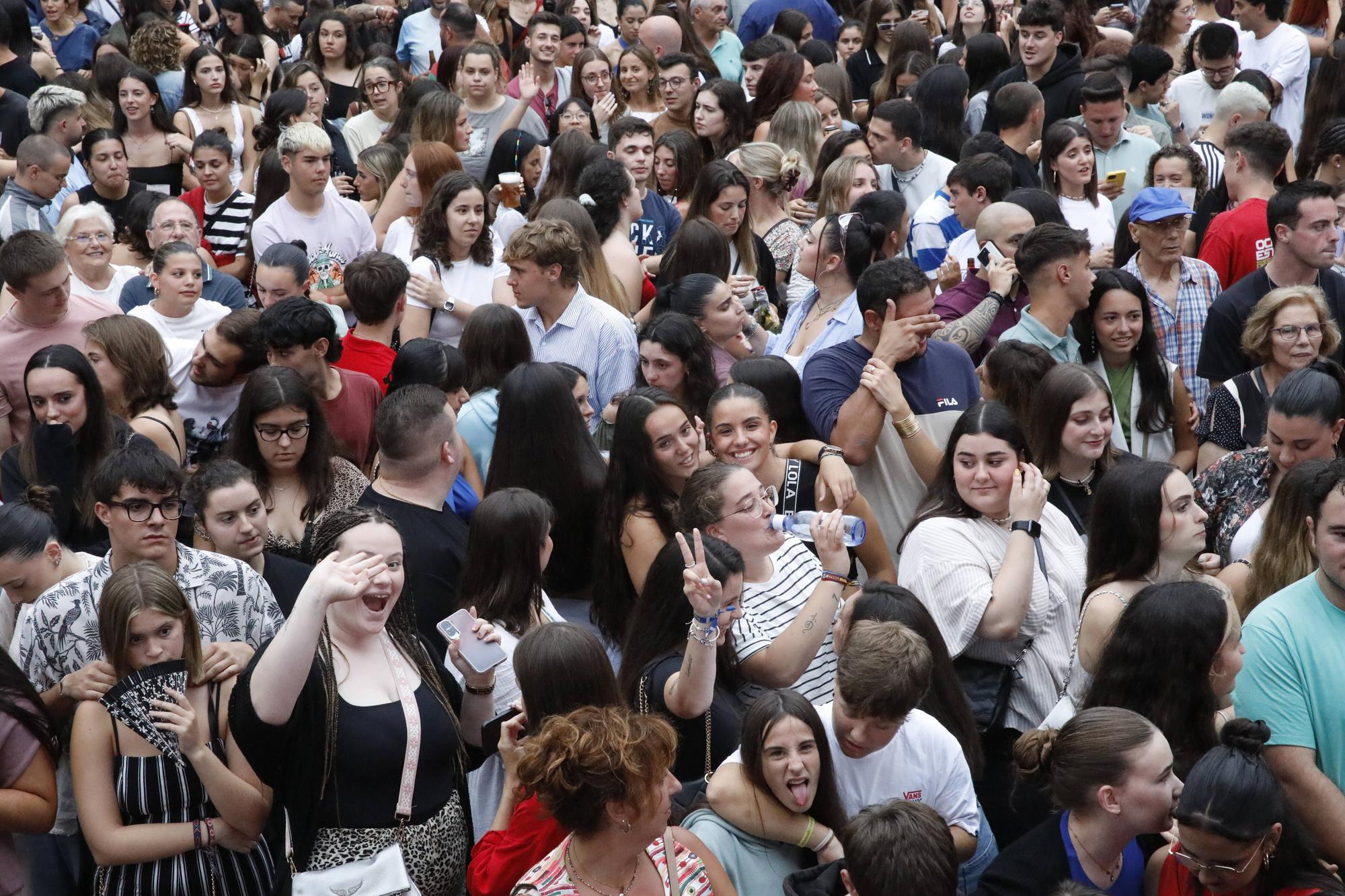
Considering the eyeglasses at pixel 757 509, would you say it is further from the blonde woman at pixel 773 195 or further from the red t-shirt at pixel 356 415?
the blonde woman at pixel 773 195

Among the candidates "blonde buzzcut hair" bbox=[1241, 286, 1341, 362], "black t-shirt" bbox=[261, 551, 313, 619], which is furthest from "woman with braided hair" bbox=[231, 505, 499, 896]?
"blonde buzzcut hair" bbox=[1241, 286, 1341, 362]

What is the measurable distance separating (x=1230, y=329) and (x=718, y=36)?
20.7 feet

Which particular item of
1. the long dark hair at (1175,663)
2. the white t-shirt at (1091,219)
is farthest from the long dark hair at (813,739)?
the white t-shirt at (1091,219)

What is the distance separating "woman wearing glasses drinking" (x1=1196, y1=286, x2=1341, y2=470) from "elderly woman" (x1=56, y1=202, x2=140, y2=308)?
183 inches

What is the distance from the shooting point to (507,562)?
13.5ft

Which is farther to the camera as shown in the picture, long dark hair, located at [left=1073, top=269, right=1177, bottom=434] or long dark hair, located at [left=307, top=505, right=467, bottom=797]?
long dark hair, located at [left=1073, top=269, right=1177, bottom=434]

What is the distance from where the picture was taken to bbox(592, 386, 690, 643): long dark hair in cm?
464

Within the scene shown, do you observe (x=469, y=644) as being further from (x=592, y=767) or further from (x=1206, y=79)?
(x=1206, y=79)

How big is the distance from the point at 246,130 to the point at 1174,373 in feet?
20.1

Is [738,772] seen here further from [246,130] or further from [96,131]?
[246,130]

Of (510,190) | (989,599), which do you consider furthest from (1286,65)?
(989,599)

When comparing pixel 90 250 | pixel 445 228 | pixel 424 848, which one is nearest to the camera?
pixel 424 848

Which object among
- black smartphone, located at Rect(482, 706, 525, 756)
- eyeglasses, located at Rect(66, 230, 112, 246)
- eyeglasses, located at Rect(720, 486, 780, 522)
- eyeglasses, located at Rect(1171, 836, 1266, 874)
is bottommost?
eyeglasses, located at Rect(66, 230, 112, 246)

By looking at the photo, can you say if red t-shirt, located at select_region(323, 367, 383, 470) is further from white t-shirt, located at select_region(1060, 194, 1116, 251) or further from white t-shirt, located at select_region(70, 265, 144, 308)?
white t-shirt, located at select_region(1060, 194, 1116, 251)
